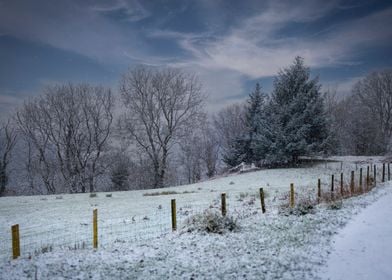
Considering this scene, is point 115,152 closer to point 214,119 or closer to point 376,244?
point 214,119

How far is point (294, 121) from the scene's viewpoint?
31.8 meters

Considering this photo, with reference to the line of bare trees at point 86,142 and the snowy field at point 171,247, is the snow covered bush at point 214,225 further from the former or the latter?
the line of bare trees at point 86,142

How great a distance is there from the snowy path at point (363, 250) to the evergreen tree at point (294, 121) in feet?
71.3

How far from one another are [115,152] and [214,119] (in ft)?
83.6

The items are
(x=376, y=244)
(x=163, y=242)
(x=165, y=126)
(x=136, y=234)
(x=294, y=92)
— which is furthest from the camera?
(x=165, y=126)

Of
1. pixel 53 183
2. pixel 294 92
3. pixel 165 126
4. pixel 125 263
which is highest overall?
pixel 294 92

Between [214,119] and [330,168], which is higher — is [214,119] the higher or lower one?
the higher one

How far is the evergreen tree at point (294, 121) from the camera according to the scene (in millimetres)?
32000

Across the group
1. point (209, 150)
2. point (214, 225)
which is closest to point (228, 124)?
point (209, 150)

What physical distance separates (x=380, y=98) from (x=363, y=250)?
6382 cm

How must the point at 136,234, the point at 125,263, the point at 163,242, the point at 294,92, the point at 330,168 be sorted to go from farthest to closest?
the point at 294,92 < the point at 330,168 < the point at 136,234 < the point at 163,242 < the point at 125,263

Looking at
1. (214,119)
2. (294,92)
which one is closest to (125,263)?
(294,92)

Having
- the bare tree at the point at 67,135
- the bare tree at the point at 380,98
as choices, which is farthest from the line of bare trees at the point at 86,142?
the bare tree at the point at 380,98

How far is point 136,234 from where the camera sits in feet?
33.6
